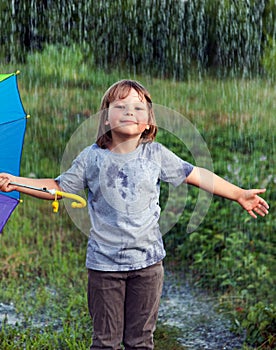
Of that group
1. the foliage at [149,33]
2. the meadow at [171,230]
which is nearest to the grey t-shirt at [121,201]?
the meadow at [171,230]

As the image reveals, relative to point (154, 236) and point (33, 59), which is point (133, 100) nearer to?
point (154, 236)

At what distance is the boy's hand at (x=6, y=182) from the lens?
234cm

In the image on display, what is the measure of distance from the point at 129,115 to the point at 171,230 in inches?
130

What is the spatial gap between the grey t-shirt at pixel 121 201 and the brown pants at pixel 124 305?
4 centimetres

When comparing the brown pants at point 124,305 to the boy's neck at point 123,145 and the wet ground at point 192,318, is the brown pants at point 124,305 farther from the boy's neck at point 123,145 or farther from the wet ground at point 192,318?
the wet ground at point 192,318

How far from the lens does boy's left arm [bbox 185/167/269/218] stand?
2453 millimetres

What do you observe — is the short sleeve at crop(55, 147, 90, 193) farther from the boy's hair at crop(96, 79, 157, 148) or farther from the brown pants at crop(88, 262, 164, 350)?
the brown pants at crop(88, 262, 164, 350)

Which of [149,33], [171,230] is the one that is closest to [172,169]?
[171,230]

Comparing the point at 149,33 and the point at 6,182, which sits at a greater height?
the point at 149,33

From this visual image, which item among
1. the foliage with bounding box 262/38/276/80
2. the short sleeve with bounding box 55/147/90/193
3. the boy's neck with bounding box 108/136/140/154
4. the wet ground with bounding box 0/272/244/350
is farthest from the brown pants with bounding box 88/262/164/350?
the foliage with bounding box 262/38/276/80

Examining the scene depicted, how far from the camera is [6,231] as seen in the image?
5.53m

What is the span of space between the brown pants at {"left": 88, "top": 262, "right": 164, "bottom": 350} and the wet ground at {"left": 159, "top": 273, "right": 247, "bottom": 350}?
1476 mm

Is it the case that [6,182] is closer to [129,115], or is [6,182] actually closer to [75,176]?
[75,176]

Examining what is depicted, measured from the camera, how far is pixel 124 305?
8.09ft
